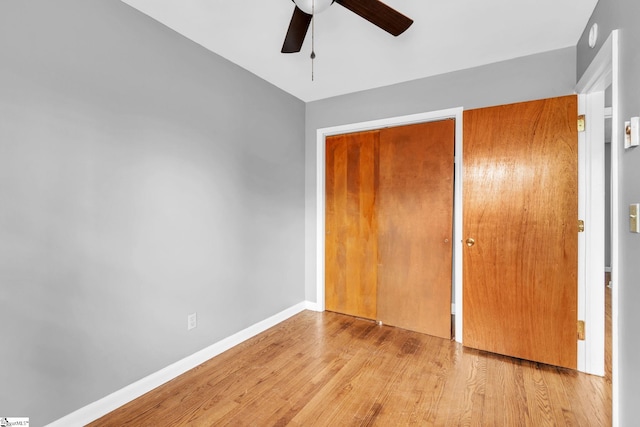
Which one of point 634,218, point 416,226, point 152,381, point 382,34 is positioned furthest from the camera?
point 416,226

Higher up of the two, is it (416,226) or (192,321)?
(416,226)

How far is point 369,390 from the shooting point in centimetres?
204

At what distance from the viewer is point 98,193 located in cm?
176

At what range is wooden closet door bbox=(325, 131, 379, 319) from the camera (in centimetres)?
326

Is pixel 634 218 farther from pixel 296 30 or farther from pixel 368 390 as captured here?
pixel 296 30

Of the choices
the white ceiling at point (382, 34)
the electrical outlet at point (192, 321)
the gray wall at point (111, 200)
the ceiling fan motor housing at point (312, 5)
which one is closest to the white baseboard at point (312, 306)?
the gray wall at point (111, 200)

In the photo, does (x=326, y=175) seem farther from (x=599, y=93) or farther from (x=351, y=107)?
(x=599, y=93)

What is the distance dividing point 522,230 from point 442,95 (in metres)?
1.40

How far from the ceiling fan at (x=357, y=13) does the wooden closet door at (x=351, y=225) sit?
1622 mm

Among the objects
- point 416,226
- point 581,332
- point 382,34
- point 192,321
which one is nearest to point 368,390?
point 192,321

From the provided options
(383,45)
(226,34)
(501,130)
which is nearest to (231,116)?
(226,34)

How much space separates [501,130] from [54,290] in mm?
3232

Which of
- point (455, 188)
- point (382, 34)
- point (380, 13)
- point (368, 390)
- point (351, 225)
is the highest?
point (382, 34)

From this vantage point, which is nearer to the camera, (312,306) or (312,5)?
(312,5)
